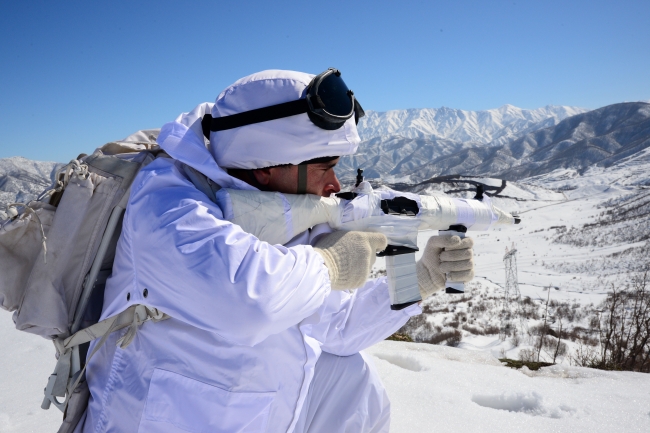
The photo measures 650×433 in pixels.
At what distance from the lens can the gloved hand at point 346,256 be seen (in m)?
2.01

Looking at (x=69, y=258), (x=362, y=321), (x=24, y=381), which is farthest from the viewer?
(x=24, y=381)

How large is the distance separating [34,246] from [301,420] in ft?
5.43

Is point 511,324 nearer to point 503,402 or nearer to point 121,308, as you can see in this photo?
point 503,402

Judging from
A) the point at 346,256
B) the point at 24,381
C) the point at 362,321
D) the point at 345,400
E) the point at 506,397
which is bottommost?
the point at 506,397

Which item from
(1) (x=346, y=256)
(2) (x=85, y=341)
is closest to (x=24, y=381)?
(2) (x=85, y=341)

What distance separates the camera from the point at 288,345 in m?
2.12

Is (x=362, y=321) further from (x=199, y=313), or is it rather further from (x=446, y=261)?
(x=199, y=313)

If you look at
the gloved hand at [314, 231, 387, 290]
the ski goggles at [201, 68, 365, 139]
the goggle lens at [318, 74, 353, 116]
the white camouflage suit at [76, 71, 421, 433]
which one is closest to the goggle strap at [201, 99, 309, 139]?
the ski goggles at [201, 68, 365, 139]

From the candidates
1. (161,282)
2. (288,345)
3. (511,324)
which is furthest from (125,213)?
(511,324)

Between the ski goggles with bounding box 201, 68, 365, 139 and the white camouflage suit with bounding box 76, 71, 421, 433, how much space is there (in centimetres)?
15

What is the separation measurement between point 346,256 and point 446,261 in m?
0.97

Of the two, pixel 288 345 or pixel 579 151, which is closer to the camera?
pixel 288 345

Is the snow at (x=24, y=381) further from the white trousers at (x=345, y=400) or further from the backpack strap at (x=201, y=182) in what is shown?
the backpack strap at (x=201, y=182)

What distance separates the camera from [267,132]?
1.96 metres
